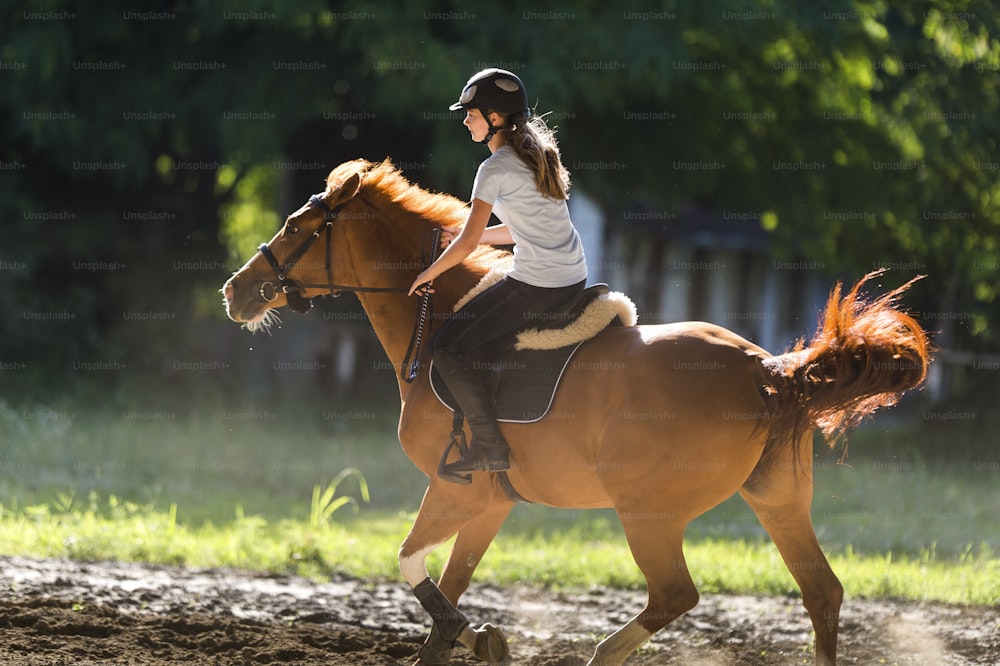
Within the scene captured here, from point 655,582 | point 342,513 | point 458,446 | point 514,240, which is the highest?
point 514,240

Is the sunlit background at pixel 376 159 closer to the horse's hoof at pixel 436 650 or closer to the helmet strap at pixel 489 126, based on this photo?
the horse's hoof at pixel 436 650

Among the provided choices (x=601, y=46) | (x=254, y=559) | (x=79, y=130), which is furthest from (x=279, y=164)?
(x=254, y=559)

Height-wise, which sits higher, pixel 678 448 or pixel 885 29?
pixel 885 29

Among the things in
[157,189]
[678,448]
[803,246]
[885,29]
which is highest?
[885,29]

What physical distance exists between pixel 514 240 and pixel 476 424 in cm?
94

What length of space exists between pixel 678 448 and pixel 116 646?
118 inches

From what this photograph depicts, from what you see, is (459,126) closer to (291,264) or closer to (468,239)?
(291,264)

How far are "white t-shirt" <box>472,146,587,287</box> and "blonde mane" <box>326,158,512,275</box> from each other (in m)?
0.43

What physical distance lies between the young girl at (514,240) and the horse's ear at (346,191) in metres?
0.65

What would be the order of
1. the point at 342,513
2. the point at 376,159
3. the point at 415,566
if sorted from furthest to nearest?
the point at 376,159
the point at 342,513
the point at 415,566

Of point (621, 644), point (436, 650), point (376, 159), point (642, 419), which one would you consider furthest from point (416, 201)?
point (376, 159)

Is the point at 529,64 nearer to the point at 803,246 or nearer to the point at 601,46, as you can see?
the point at 601,46

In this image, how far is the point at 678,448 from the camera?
506cm

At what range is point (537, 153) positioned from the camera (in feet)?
17.2
